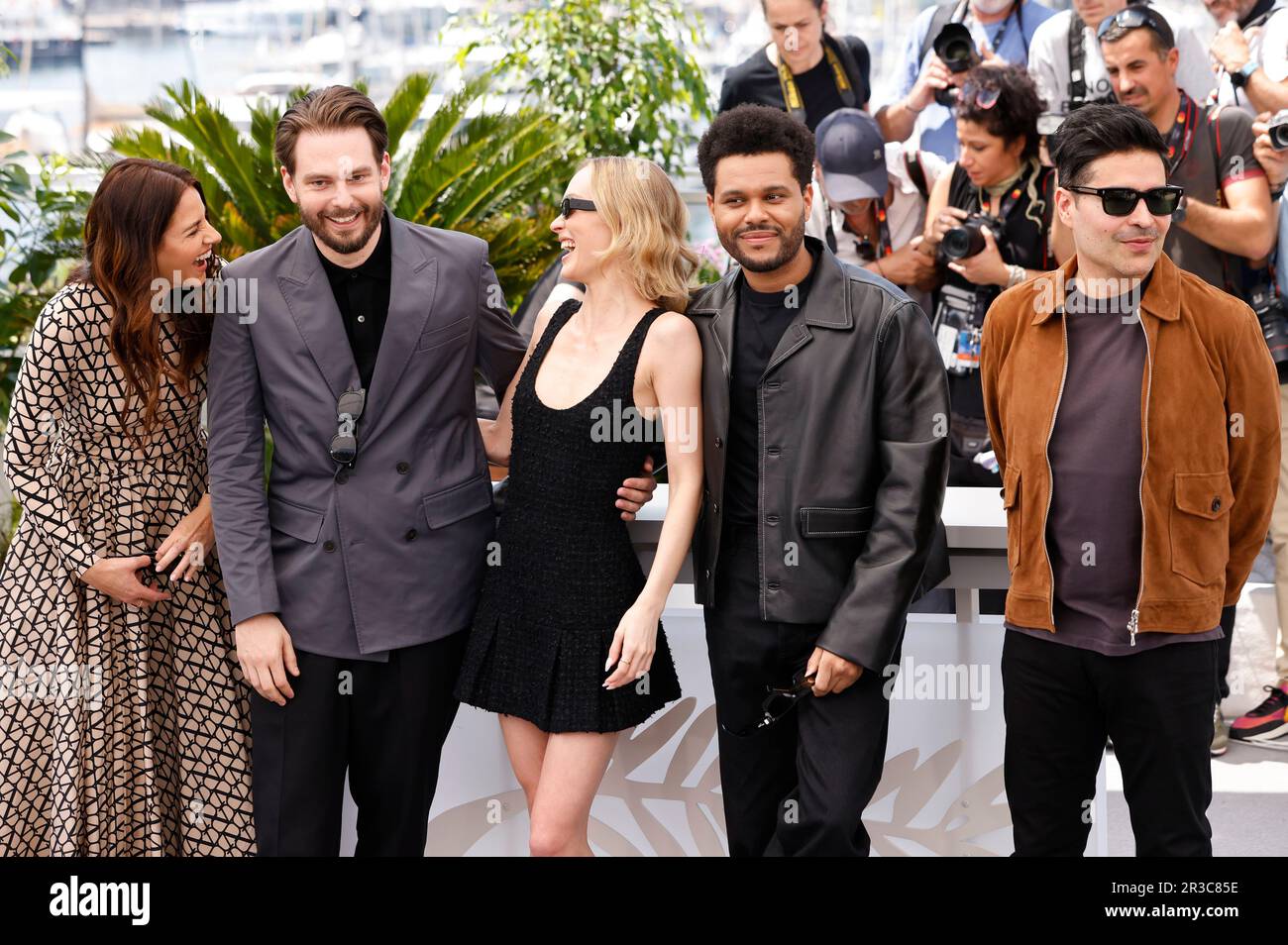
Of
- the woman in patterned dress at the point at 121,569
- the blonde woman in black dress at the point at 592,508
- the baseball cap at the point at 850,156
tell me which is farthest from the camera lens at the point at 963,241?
the woman in patterned dress at the point at 121,569

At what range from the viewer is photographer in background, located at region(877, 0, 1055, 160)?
5.21 m

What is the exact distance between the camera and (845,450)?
2.64 metres

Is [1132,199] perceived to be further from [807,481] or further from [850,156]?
[850,156]

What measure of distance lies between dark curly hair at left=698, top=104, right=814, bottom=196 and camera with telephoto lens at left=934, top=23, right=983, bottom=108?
2.41 metres

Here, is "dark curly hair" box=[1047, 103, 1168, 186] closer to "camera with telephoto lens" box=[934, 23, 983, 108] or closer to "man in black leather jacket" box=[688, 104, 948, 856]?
"man in black leather jacket" box=[688, 104, 948, 856]

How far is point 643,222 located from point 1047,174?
80.0 inches

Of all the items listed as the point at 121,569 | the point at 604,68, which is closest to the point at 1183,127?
the point at 121,569

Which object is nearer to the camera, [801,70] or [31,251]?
[801,70]

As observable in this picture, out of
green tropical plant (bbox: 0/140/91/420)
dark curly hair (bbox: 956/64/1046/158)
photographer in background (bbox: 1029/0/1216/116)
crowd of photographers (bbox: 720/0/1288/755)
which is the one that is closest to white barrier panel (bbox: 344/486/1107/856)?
crowd of photographers (bbox: 720/0/1288/755)

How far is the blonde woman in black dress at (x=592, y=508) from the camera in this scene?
265 centimetres

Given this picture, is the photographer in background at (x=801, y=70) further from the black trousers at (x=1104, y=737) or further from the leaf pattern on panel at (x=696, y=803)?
the black trousers at (x=1104, y=737)

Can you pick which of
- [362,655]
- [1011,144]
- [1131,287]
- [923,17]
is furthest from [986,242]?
[362,655]

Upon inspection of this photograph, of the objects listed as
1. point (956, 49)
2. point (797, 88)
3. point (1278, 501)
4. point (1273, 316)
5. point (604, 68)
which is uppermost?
point (604, 68)

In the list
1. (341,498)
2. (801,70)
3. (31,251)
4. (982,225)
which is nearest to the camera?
(341,498)
